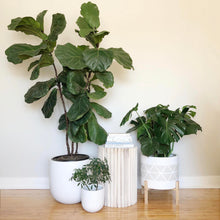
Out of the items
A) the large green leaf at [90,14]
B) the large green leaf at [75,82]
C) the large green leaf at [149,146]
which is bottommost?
the large green leaf at [149,146]

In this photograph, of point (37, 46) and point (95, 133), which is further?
point (95, 133)

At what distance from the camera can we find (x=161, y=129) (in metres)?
2.08

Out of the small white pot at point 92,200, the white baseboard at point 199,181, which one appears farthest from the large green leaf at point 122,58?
the white baseboard at point 199,181

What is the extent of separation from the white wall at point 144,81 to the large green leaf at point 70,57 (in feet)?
1.93

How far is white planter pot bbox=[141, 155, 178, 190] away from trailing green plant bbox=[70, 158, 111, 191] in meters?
0.39

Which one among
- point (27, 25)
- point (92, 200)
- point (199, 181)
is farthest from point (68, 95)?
point (199, 181)

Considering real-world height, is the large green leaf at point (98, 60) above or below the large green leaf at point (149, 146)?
above

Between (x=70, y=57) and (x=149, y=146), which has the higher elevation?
(x=70, y=57)

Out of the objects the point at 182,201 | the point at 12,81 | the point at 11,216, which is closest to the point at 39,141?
the point at 12,81

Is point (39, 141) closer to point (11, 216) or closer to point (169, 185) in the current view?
point (11, 216)

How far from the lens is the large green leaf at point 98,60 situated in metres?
1.90

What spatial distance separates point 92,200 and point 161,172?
633 millimetres

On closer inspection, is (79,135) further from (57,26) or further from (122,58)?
(57,26)

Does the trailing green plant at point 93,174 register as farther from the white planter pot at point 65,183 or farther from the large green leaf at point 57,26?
the large green leaf at point 57,26
